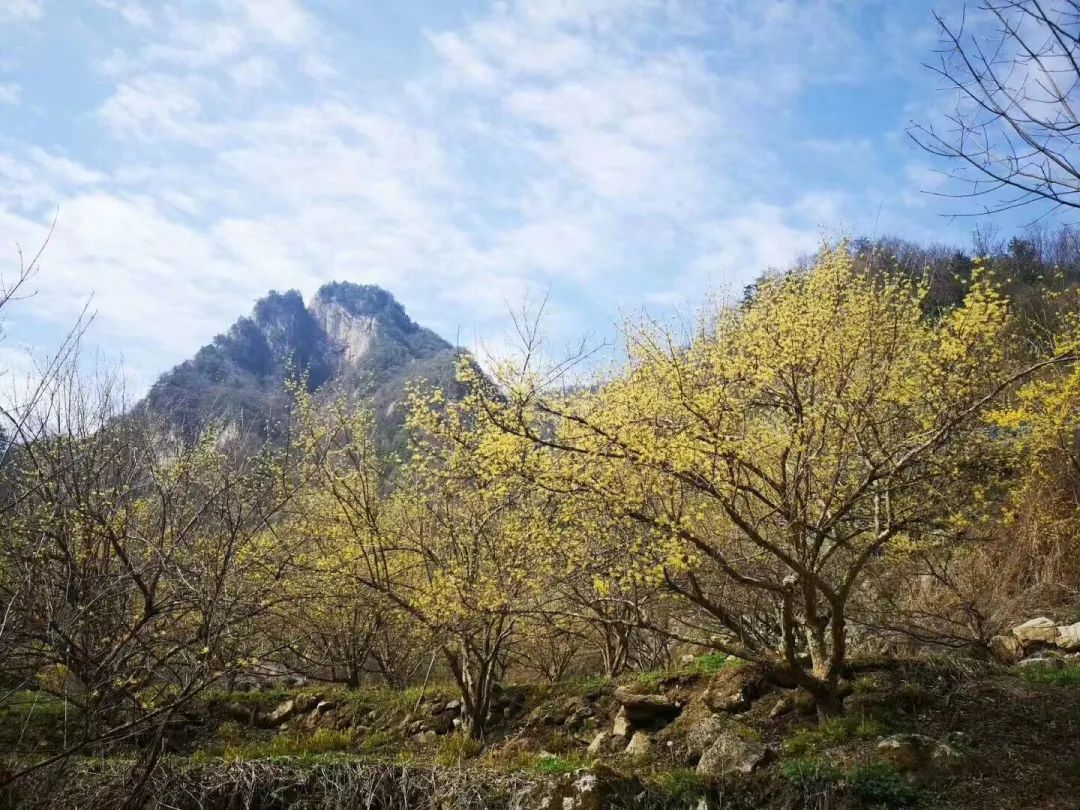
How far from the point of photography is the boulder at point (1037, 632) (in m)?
8.92

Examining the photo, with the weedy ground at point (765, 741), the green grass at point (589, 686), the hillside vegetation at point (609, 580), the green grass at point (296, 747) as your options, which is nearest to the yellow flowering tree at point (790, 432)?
the hillside vegetation at point (609, 580)

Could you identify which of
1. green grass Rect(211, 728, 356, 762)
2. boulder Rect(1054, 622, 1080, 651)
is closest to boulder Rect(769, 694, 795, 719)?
boulder Rect(1054, 622, 1080, 651)

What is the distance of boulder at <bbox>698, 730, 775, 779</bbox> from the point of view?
20.4 feet

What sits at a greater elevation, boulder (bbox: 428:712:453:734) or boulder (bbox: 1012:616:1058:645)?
boulder (bbox: 1012:616:1058:645)

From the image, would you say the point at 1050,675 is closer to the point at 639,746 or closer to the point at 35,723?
the point at 639,746

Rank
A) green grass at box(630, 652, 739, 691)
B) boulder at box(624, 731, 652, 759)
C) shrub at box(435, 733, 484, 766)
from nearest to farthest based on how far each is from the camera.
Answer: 1. boulder at box(624, 731, 652, 759)
2. shrub at box(435, 733, 484, 766)
3. green grass at box(630, 652, 739, 691)

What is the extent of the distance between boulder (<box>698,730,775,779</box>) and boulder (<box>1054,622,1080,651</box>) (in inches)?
194

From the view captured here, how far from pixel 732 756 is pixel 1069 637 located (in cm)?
541

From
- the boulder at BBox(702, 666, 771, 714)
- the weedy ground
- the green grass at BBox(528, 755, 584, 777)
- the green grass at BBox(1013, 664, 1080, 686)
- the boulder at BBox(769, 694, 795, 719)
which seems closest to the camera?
the weedy ground

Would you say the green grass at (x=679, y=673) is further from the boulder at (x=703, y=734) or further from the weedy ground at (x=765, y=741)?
the boulder at (x=703, y=734)

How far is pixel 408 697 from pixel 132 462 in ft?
17.4

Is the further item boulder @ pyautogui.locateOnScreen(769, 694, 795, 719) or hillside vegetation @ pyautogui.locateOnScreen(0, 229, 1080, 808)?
boulder @ pyautogui.locateOnScreen(769, 694, 795, 719)

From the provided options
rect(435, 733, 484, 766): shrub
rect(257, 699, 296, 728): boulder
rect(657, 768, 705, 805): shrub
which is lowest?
rect(257, 699, 296, 728): boulder

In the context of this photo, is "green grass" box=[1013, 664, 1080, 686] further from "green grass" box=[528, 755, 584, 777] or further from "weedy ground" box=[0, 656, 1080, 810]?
"green grass" box=[528, 755, 584, 777]
